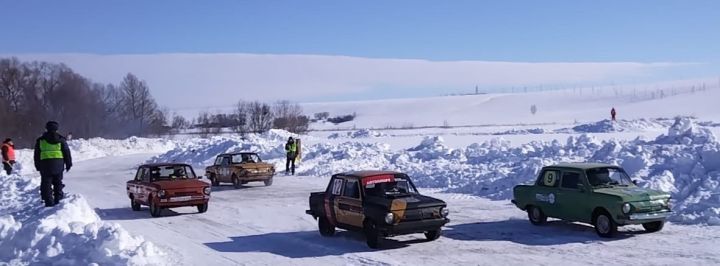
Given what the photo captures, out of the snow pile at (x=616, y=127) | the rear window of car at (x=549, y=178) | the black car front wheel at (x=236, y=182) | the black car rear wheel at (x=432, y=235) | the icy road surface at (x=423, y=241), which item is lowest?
the icy road surface at (x=423, y=241)

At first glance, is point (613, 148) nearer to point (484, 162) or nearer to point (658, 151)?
point (658, 151)

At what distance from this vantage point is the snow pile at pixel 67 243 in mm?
11398

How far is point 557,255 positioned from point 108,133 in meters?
77.9

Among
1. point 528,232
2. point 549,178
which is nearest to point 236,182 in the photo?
point 549,178

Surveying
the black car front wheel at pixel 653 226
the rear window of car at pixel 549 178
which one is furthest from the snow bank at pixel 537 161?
the rear window of car at pixel 549 178

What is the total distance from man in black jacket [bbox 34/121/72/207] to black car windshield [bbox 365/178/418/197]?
6436 millimetres

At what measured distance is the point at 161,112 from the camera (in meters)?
93.2

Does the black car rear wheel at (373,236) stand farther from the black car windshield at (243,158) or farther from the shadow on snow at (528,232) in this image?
the black car windshield at (243,158)

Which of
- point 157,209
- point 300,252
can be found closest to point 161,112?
point 157,209

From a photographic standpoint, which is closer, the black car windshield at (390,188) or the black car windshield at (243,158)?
the black car windshield at (390,188)

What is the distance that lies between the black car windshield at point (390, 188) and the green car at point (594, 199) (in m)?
3.11

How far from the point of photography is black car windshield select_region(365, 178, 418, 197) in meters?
14.2

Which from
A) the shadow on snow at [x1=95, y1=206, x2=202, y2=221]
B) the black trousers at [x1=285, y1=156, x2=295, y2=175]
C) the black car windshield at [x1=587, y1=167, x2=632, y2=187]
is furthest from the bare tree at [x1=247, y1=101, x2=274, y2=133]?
the black car windshield at [x1=587, y1=167, x2=632, y2=187]

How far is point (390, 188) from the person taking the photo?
14414 millimetres
